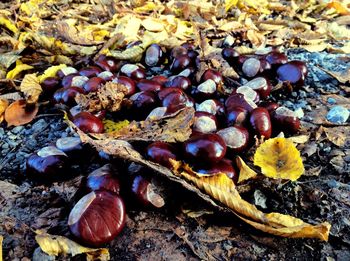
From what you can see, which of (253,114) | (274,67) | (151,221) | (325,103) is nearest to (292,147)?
(253,114)

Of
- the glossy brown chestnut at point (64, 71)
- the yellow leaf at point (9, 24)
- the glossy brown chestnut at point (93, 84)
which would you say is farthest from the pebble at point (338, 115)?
the yellow leaf at point (9, 24)

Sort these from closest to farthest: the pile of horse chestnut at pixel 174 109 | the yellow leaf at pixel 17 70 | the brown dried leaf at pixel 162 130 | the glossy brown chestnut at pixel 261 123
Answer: the pile of horse chestnut at pixel 174 109
the brown dried leaf at pixel 162 130
the glossy brown chestnut at pixel 261 123
the yellow leaf at pixel 17 70

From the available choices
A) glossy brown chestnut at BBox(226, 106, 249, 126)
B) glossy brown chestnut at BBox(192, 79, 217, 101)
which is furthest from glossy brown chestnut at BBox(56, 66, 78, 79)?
glossy brown chestnut at BBox(226, 106, 249, 126)

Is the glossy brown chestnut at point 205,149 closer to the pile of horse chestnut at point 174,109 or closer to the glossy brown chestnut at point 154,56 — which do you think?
the pile of horse chestnut at point 174,109

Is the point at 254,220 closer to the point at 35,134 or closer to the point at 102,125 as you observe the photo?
the point at 102,125

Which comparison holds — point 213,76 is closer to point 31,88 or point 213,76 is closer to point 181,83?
point 181,83

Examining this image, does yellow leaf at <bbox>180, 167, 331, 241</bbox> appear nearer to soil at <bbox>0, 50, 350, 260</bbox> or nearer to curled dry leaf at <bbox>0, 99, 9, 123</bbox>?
soil at <bbox>0, 50, 350, 260</bbox>
